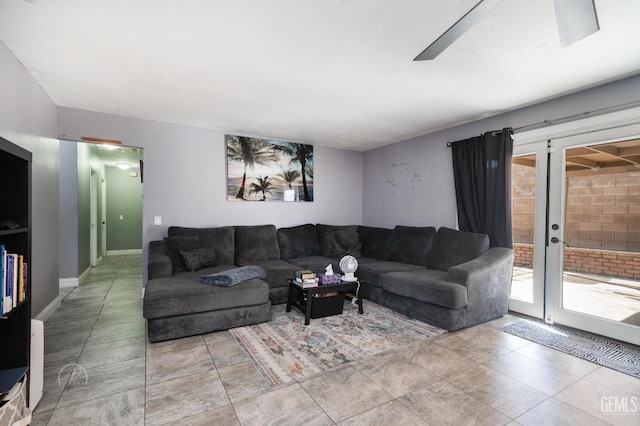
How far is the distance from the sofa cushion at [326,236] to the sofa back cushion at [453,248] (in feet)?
5.02

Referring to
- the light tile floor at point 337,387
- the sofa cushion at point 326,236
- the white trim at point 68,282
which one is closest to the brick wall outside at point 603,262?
the light tile floor at point 337,387

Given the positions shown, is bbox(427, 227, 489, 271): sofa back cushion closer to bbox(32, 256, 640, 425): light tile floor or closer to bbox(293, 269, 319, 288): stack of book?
bbox(32, 256, 640, 425): light tile floor

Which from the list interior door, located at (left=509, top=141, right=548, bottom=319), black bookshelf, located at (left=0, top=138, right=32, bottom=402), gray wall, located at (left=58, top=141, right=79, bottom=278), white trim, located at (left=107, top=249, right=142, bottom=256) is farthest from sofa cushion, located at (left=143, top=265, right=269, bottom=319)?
white trim, located at (left=107, top=249, right=142, bottom=256)

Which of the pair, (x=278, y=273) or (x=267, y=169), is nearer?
(x=278, y=273)

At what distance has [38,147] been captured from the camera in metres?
2.91

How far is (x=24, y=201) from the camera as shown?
168cm

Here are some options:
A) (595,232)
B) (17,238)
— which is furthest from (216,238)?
(595,232)

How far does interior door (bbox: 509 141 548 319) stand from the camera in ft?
10.6

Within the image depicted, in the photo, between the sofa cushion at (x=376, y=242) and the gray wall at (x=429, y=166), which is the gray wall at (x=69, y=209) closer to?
the sofa cushion at (x=376, y=242)

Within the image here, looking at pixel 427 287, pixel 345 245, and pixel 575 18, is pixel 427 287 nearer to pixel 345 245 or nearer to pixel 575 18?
pixel 345 245

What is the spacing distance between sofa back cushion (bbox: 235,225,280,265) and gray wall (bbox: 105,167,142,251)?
5161 mm

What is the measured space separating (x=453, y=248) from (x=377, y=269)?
960mm

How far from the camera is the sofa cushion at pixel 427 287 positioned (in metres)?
2.90

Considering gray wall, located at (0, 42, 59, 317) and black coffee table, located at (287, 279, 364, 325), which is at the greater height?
gray wall, located at (0, 42, 59, 317)
